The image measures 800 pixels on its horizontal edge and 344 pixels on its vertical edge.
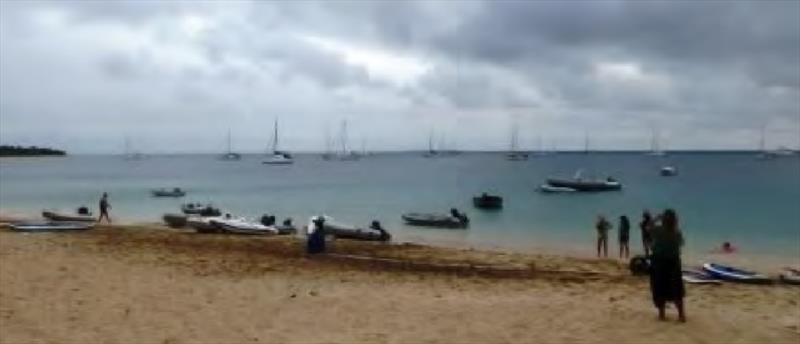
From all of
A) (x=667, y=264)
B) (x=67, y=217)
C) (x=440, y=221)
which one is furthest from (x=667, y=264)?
(x=67, y=217)

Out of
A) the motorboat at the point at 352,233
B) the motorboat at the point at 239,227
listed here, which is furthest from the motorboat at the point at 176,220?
the motorboat at the point at 352,233

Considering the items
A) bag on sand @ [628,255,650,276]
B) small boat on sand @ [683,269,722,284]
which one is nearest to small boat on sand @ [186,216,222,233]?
bag on sand @ [628,255,650,276]

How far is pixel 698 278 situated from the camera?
1944 cm

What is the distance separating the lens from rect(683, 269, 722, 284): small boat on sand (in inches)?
741

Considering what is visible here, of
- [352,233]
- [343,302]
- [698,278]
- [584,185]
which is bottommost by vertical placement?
[352,233]

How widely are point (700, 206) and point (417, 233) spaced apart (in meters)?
34.9

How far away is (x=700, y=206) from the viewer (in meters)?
67.1

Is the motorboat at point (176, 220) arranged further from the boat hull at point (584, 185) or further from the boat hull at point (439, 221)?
the boat hull at point (584, 185)

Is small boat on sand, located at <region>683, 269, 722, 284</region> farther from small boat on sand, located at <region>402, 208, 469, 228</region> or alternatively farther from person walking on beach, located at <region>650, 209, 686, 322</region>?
small boat on sand, located at <region>402, 208, 469, 228</region>

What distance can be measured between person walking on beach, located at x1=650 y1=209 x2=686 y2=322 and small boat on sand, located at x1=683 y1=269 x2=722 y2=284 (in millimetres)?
6339

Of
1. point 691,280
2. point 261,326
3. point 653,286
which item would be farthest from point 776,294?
point 261,326

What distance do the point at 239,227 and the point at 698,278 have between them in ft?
61.6

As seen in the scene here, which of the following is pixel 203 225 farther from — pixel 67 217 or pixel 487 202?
pixel 487 202

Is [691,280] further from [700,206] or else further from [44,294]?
[700,206]
